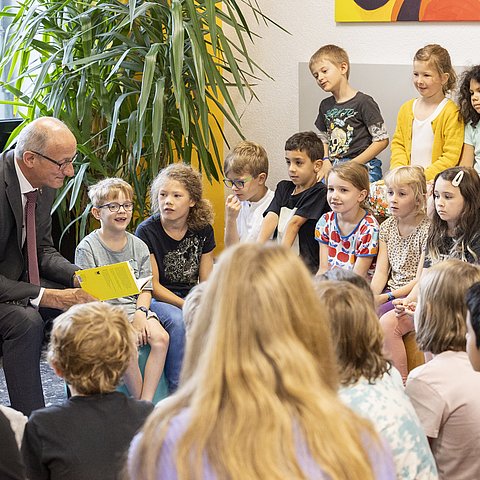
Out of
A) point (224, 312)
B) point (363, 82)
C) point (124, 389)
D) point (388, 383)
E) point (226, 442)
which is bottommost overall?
point (124, 389)

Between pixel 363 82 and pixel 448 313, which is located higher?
pixel 363 82

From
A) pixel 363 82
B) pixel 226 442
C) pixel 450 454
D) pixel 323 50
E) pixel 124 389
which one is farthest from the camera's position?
pixel 363 82

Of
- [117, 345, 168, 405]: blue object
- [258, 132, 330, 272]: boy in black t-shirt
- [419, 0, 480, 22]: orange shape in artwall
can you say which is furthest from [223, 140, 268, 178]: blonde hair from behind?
[419, 0, 480, 22]: orange shape in artwall

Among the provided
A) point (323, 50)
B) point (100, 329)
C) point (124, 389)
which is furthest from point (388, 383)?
point (323, 50)

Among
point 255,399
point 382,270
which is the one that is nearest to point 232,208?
point 382,270

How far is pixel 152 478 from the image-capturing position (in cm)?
114

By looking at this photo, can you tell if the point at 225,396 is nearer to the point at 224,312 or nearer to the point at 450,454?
the point at 224,312

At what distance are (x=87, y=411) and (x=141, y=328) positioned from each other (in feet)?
4.56

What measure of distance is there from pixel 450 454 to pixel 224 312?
115cm

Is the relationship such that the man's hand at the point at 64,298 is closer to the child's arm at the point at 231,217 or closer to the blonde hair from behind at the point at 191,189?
the blonde hair from behind at the point at 191,189

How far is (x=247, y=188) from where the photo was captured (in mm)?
3873

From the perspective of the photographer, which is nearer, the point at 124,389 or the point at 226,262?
the point at 226,262

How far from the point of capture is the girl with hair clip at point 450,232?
10.4ft

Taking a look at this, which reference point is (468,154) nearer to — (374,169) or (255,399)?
(374,169)
